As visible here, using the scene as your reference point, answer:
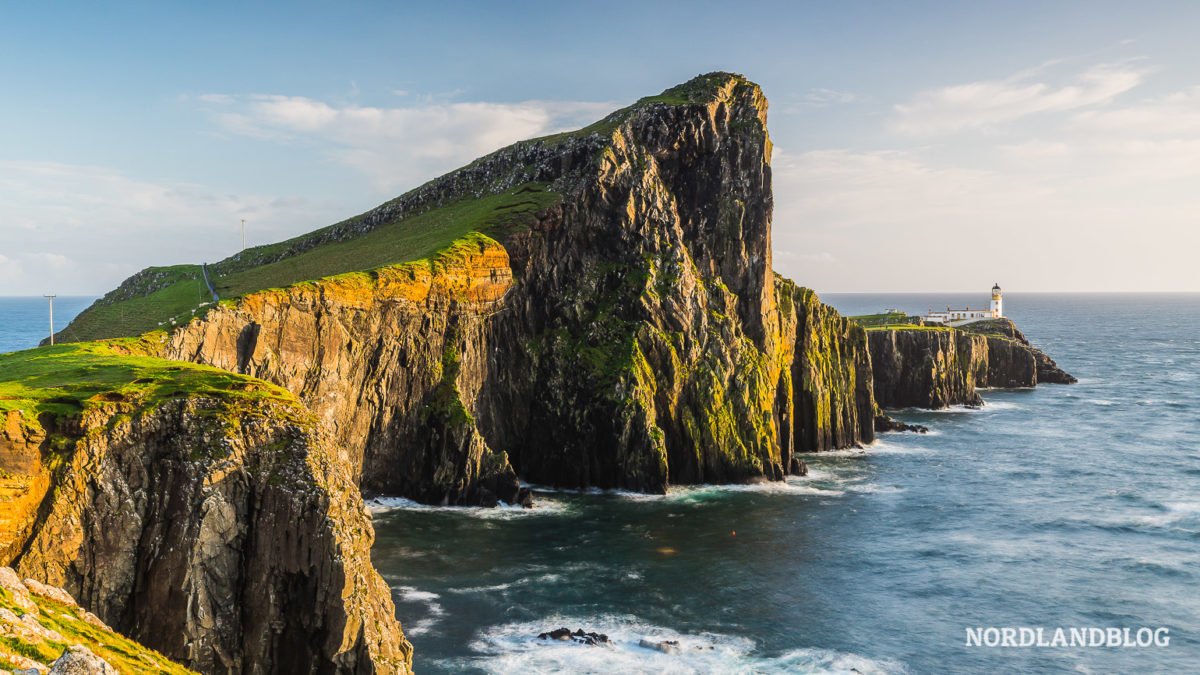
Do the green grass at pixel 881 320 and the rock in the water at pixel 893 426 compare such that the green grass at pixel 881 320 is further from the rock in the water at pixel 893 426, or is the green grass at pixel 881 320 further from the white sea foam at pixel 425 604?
the white sea foam at pixel 425 604

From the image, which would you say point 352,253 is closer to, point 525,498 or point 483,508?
point 483,508

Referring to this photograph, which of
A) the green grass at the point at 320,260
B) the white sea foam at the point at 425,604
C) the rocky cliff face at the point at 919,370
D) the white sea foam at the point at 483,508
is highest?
the green grass at the point at 320,260

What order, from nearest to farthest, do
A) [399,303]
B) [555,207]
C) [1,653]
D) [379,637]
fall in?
[1,653] < [379,637] < [399,303] < [555,207]

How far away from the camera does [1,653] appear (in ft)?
64.4

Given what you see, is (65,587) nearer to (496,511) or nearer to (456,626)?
(456,626)

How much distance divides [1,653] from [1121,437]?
431 ft

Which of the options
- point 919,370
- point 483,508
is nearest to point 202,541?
point 483,508

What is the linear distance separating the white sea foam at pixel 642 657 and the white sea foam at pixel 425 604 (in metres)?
3.60

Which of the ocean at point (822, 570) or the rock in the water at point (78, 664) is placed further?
the ocean at point (822, 570)

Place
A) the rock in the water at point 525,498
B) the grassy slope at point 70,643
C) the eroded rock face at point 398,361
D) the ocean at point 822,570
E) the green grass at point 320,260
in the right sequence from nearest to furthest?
1. the grassy slope at point 70,643
2. the ocean at point 822,570
3. the eroded rock face at point 398,361
4. the green grass at point 320,260
5. the rock in the water at point 525,498

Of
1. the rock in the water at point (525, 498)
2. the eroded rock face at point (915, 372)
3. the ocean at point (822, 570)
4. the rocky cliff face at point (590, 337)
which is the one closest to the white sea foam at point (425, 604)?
the ocean at point (822, 570)

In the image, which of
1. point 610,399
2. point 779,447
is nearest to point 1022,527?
point 779,447

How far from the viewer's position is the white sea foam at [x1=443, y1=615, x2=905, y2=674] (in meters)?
45.9

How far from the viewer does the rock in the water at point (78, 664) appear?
17.3 m
